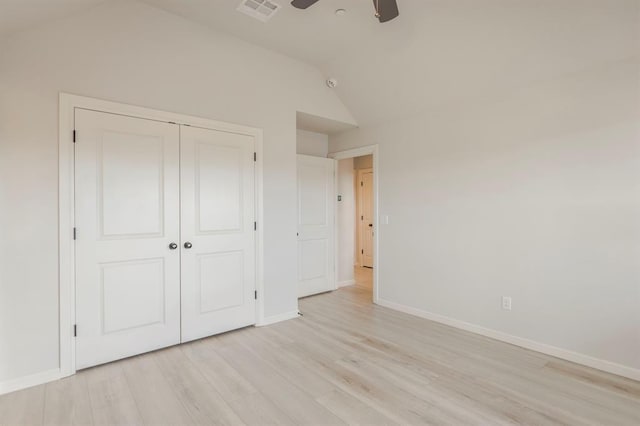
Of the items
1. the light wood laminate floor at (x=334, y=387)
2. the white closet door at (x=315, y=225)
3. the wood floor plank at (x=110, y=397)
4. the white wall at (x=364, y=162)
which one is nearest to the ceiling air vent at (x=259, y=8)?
the white closet door at (x=315, y=225)

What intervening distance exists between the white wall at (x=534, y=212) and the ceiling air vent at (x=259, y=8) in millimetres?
2018

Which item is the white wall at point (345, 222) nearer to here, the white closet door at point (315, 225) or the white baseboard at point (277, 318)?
the white closet door at point (315, 225)

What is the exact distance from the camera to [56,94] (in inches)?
94.1

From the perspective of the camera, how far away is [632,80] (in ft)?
7.87

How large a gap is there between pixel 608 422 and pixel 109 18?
460 centimetres

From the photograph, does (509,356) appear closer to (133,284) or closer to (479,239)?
(479,239)

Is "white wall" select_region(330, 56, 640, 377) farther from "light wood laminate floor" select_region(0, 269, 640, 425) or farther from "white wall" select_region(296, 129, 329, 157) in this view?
"white wall" select_region(296, 129, 329, 157)

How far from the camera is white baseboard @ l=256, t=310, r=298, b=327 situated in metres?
3.52

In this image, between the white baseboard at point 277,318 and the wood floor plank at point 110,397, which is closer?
the wood floor plank at point 110,397

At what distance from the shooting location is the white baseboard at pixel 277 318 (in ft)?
11.5

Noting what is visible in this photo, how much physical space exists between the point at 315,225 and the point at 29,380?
11.1 ft

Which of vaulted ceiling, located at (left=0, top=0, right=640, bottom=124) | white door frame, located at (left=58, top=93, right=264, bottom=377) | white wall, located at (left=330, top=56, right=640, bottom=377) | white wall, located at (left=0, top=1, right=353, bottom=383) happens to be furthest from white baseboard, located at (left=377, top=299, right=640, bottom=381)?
white door frame, located at (left=58, top=93, right=264, bottom=377)

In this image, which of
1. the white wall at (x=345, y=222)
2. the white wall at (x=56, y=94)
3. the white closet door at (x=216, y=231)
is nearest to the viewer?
the white wall at (x=56, y=94)

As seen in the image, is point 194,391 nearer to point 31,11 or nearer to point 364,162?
point 31,11
